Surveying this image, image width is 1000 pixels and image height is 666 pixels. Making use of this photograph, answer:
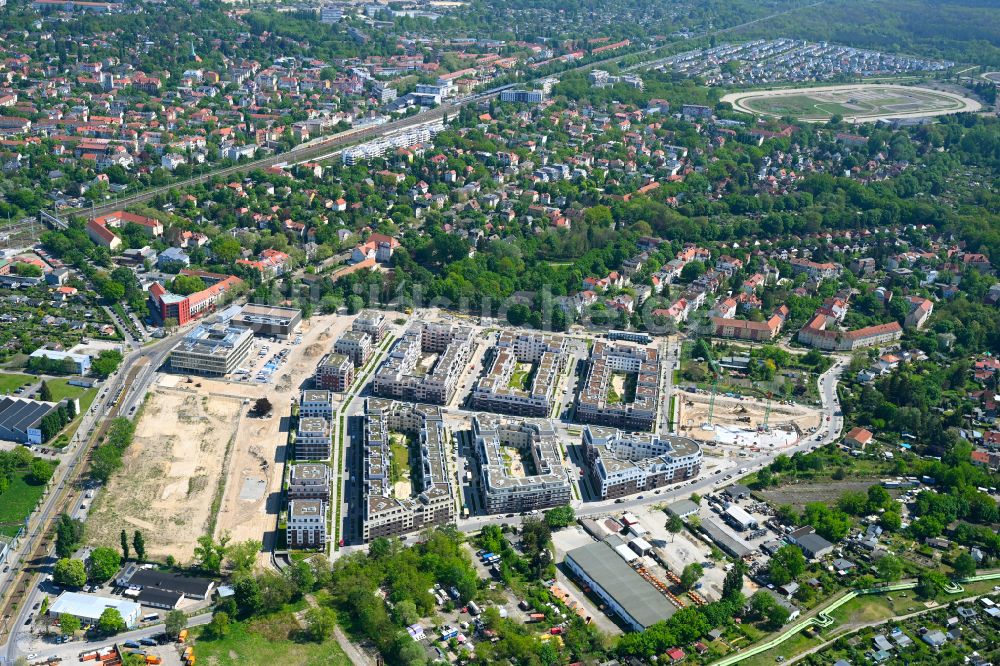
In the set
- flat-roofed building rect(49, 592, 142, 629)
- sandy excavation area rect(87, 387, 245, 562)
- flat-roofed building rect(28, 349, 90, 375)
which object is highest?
flat-roofed building rect(28, 349, 90, 375)

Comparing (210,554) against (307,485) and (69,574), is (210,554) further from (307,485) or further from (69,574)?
(307,485)

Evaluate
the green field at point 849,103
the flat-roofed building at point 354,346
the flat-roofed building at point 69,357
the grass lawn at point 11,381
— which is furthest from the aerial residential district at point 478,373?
the green field at point 849,103

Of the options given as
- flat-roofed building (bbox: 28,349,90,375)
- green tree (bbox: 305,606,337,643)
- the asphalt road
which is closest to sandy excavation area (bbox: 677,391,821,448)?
green tree (bbox: 305,606,337,643)

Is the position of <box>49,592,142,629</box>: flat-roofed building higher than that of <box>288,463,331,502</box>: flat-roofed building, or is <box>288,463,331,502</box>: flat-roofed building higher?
<box>288,463,331,502</box>: flat-roofed building

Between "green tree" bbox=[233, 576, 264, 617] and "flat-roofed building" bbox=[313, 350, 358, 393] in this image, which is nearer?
"green tree" bbox=[233, 576, 264, 617]

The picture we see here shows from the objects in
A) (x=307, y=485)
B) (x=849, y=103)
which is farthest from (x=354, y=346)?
(x=849, y=103)

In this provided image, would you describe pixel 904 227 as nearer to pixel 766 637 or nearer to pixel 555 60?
pixel 766 637

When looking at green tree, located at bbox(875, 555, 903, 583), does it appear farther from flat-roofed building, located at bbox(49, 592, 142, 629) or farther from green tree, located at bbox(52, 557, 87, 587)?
green tree, located at bbox(52, 557, 87, 587)

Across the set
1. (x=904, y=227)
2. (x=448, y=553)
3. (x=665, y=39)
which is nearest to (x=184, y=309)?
(x=448, y=553)
